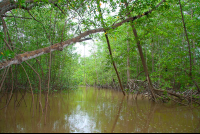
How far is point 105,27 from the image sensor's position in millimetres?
4230

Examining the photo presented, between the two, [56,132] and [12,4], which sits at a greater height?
[12,4]

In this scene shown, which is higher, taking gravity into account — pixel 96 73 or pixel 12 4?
pixel 12 4

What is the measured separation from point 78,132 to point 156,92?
5241 millimetres

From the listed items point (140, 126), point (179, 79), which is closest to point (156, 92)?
point (179, 79)

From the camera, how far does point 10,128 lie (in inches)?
106

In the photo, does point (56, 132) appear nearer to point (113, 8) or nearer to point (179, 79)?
point (113, 8)

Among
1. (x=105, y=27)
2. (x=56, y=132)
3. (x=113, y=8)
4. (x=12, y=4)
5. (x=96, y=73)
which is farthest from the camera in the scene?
(x=96, y=73)

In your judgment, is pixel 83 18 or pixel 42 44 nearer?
pixel 83 18

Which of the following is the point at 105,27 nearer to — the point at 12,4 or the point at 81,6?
the point at 81,6

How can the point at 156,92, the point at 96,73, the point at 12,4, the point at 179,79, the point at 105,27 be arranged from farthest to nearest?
1. the point at 96,73
2. the point at 156,92
3. the point at 179,79
4. the point at 105,27
5. the point at 12,4

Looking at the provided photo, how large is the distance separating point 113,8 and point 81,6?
3.45 ft

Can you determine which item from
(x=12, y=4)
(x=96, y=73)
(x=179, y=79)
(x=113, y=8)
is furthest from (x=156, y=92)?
(x=96, y=73)

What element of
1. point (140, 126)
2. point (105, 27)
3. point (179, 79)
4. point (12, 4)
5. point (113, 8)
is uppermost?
point (113, 8)

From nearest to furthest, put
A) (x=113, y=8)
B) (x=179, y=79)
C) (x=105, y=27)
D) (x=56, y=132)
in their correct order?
1. (x=56, y=132)
2. (x=105, y=27)
3. (x=113, y=8)
4. (x=179, y=79)
